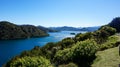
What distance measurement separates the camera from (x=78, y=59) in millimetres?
18922

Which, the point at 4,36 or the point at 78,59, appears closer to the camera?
the point at 78,59

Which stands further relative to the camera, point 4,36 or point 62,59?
point 4,36

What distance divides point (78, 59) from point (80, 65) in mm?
869

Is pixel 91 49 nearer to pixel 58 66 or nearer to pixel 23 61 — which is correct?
pixel 58 66

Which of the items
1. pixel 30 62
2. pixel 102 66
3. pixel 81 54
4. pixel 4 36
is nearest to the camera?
pixel 30 62

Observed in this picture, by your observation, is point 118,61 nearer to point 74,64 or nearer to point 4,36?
point 74,64

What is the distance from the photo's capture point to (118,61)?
16.2 metres

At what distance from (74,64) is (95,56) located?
2.47 m

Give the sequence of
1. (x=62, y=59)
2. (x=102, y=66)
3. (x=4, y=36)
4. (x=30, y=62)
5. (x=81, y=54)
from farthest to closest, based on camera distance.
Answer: (x=4, y=36)
(x=62, y=59)
(x=81, y=54)
(x=102, y=66)
(x=30, y=62)

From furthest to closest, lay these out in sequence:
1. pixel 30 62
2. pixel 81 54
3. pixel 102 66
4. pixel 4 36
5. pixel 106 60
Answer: pixel 4 36 → pixel 81 54 → pixel 106 60 → pixel 102 66 → pixel 30 62

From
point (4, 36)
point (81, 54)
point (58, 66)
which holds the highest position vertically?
point (81, 54)

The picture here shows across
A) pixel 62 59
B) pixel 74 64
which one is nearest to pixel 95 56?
pixel 74 64

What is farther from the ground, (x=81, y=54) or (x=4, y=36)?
(x=81, y=54)

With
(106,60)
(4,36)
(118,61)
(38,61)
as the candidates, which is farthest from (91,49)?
(4,36)
